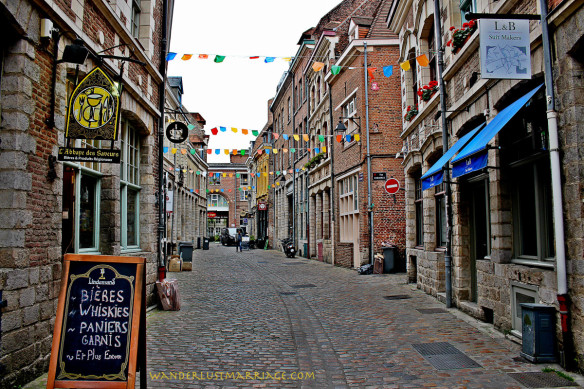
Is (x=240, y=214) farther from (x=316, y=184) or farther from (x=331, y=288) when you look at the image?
(x=331, y=288)

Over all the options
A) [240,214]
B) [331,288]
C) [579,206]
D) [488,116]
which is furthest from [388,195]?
[240,214]

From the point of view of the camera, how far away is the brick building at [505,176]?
5453 millimetres

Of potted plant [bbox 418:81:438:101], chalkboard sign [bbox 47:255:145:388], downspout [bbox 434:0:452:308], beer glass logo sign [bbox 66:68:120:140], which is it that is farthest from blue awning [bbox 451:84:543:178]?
beer glass logo sign [bbox 66:68:120:140]

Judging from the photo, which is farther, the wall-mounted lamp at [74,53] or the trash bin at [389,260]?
the trash bin at [389,260]

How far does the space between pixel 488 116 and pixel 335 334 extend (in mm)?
4247

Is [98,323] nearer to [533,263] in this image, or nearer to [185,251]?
[533,263]

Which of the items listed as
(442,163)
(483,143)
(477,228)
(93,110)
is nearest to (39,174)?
(93,110)

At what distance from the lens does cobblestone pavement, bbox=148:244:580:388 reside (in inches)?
209

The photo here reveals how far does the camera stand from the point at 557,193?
5566 millimetres

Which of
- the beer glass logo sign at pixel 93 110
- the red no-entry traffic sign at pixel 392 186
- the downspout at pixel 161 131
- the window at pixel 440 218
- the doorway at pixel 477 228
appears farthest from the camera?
the red no-entry traffic sign at pixel 392 186

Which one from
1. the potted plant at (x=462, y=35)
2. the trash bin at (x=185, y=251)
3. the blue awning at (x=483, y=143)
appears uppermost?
the potted plant at (x=462, y=35)

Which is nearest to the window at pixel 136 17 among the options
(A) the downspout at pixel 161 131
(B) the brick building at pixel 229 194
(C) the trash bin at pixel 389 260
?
(A) the downspout at pixel 161 131

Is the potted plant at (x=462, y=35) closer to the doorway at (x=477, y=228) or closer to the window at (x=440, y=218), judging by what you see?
the doorway at (x=477, y=228)

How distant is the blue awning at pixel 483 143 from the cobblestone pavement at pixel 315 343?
99.9 inches
